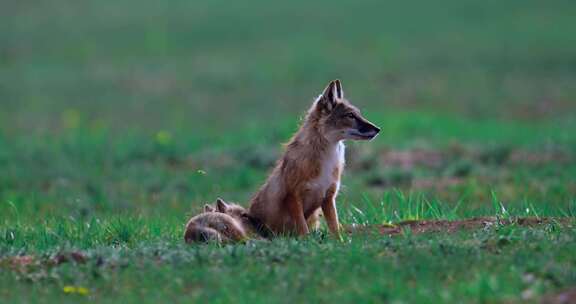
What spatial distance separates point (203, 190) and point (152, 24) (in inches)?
857

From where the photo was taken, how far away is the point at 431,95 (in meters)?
28.7

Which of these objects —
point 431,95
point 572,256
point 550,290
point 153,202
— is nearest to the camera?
point 550,290

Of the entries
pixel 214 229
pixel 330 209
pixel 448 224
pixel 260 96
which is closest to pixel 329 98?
pixel 330 209

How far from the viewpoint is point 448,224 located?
10328 mm

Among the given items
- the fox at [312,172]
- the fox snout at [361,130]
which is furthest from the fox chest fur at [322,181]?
the fox snout at [361,130]

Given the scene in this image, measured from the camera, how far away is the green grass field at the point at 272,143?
8.40 m

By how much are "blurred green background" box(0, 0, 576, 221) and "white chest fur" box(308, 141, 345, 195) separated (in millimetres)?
1377

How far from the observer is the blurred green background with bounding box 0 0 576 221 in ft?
61.1

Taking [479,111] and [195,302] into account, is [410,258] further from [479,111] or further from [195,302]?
[479,111]

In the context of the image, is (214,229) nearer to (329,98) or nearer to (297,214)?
(297,214)

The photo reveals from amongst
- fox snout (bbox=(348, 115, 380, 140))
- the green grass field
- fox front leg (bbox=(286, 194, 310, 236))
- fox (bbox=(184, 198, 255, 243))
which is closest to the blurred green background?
the green grass field

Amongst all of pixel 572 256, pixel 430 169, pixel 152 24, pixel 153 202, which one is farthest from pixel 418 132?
pixel 152 24

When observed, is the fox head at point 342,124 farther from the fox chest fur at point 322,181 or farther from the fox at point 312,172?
the fox chest fur at point 322,181

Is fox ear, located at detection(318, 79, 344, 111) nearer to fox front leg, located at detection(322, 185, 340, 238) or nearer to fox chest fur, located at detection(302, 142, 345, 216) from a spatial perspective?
fox chest fur, located at detection(302, 142, 345, 216)
